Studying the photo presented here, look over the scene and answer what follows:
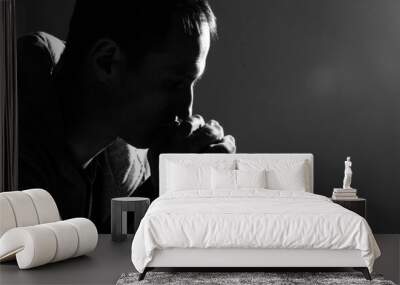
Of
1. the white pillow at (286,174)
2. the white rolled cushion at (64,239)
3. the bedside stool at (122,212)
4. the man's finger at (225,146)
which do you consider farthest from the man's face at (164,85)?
the white rolled cushion at (64,239)

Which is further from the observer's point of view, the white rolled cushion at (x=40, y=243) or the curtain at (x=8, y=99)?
the curtain at (x=8, y=99)

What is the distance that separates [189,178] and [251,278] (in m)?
2.09

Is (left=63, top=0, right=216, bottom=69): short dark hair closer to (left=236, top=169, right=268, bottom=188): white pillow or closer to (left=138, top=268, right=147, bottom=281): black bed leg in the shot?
(left=236, top=169, right=268, bottom=188): white pillow

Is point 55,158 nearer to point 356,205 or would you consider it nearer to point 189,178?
point 189,178

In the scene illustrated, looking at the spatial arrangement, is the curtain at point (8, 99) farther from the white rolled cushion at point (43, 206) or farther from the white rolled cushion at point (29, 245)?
the white rolled cushion at point (29, 245)

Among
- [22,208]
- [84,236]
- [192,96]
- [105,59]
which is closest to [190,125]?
[192,96]

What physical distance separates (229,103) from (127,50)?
131cm

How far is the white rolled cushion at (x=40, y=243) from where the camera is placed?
493 cm

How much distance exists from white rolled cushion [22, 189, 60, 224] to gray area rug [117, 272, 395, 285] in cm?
118

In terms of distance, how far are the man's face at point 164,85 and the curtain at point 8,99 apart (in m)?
1.24

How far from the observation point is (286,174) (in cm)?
656

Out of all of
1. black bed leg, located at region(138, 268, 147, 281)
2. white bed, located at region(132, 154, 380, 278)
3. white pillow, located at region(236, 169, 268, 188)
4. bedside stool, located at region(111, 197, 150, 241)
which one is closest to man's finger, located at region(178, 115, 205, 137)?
white pillow, located at region(236, 169, 268, 188)

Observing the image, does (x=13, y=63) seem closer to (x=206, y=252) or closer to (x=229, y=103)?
(x=229, y=103)

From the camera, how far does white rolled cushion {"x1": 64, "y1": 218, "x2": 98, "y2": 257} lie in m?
5.38
